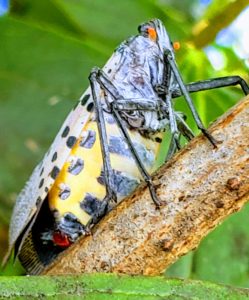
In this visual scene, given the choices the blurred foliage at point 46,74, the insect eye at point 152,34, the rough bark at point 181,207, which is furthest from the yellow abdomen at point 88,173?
the blurred foliage at point 46,74

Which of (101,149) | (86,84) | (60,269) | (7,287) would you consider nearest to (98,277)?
(7,287)

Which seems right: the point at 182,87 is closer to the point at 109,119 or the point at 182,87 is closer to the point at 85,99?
the point at 109,119

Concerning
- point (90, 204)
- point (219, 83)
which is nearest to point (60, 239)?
point (90, 204)

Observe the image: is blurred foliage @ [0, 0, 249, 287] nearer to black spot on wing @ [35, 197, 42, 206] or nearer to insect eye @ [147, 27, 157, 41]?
insect eye @ [147, 27, 157, 41]

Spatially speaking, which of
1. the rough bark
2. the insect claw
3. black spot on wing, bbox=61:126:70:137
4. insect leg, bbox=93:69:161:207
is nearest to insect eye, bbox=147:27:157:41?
insect leg, bbox=93:69:161:207

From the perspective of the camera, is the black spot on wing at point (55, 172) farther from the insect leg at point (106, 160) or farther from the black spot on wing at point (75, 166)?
the insect leg at point (106, 160)

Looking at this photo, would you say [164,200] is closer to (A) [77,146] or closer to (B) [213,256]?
(A) [77,146]
